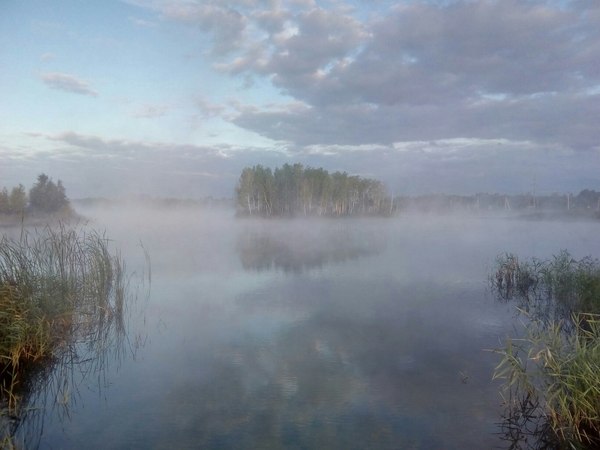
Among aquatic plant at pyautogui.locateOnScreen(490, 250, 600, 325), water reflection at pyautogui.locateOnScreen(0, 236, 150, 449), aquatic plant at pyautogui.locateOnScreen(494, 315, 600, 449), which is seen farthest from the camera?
aquatic plant at pyautogui.locateOnScreen(490, 250, 600, 325)

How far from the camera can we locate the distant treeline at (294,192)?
54838 millimetres

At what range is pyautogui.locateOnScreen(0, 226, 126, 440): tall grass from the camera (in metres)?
6.12

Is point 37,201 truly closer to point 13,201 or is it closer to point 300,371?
point 13,201

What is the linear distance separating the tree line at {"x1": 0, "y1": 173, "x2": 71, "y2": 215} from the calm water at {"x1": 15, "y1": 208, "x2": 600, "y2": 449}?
Answer: 80.1 ft

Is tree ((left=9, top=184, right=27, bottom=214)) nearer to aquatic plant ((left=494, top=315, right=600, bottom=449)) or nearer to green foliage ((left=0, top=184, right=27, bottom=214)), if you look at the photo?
green foliage ((left=0, top=184, right=27, bottom=214))

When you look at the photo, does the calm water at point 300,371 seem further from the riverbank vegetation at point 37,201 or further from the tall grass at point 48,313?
the riverbank vegetation at point 37,201

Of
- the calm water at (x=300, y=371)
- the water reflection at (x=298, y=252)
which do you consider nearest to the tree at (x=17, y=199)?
the water reflection at (x=298, y=252)

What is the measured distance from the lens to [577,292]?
9680 millimetres

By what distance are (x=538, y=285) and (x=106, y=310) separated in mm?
11657

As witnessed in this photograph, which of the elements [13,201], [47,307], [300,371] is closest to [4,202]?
[13,201]

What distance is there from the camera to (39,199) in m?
33.7

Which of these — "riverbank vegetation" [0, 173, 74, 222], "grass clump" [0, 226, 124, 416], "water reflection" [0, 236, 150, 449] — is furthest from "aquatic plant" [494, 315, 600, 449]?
"riverbank vegetation" [0, 173, 74, 222]

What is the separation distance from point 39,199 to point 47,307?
31281mm

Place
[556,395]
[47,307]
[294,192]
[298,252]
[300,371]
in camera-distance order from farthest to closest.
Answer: [294,192], [298,252], [47,307], [300,371], [556,395]
